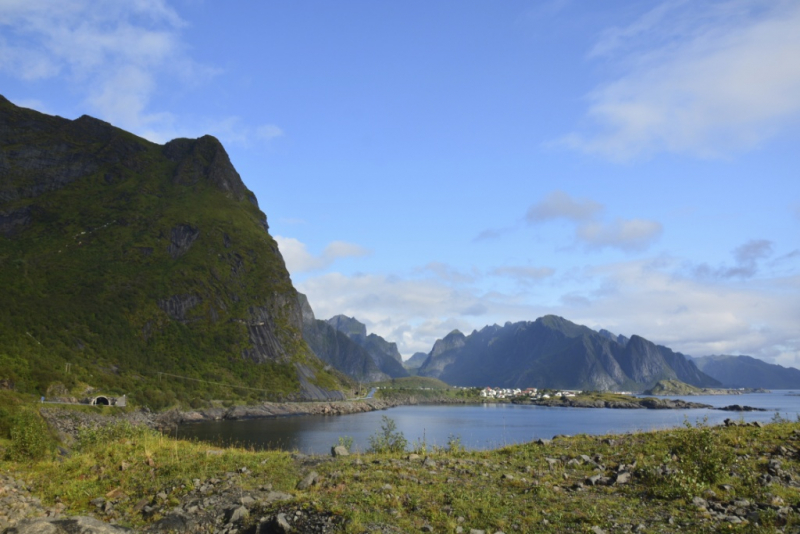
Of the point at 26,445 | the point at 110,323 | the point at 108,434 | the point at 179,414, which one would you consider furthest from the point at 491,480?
the point at 110,323

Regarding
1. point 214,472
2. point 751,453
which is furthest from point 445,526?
point 751,453

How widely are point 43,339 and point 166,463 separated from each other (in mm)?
129632

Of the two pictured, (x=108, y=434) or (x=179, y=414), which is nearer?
(x=108, y=434)

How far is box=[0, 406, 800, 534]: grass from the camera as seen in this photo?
14.8 meters

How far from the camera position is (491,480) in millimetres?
19297

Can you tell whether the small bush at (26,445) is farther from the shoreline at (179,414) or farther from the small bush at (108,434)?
the shoreline at (179,414)

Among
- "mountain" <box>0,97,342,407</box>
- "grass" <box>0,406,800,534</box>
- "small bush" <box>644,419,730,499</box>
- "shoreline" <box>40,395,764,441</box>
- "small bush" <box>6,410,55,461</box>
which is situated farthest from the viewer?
"mountain" <box>0,97,342,407</box>

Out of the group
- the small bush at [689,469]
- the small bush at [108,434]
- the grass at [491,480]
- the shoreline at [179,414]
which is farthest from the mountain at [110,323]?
the small bush at [689,469]

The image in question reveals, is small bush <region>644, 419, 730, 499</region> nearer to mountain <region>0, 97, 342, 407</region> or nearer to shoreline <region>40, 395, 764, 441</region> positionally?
shoreline <region>40, 395, 764, 441</region>

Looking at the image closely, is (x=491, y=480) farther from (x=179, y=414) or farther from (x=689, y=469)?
(x=179, y=414)

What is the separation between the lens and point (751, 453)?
2184cm

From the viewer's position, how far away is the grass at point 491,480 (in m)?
14.8

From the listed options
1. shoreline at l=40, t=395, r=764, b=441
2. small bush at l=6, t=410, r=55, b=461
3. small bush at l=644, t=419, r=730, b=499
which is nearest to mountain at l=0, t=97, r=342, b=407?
shoreline at l=40, t=395, r=764, b=441

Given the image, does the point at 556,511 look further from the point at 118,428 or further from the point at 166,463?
the point at 118,428
